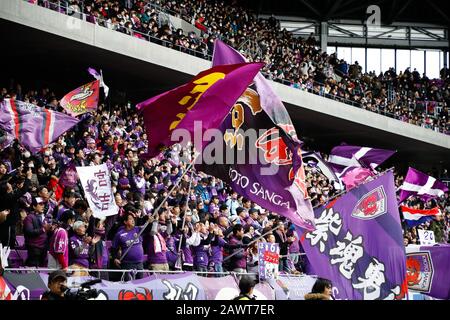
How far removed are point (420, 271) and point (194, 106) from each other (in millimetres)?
5421

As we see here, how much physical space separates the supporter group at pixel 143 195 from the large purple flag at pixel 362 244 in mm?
562

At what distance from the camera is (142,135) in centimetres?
2091

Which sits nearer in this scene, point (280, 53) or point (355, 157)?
point (355, 157)

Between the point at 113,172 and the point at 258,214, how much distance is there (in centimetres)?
343

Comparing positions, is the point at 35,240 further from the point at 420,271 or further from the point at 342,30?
the point at 342,30

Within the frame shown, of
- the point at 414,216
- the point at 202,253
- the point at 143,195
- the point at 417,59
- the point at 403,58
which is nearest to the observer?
the point at 202,253

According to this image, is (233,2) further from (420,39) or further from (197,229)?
(197,229)

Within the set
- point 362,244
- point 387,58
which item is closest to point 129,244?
point 362,244

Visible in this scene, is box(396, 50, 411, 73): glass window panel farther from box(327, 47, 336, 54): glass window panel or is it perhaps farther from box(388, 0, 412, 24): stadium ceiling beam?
box(327, 47, 336, 54): glass window panel

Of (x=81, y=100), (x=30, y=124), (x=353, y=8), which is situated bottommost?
(x=30, y=124)

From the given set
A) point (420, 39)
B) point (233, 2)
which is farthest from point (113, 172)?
point (420, 39)

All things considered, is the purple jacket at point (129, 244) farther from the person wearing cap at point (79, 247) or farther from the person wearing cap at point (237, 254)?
the person wearing cap at point (237, 254)

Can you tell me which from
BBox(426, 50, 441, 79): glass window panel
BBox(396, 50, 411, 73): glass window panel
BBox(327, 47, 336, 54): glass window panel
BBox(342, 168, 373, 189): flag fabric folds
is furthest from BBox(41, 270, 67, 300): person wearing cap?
BBox(426, 50, 441, 79): glass window panel

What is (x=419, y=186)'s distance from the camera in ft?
77.9
